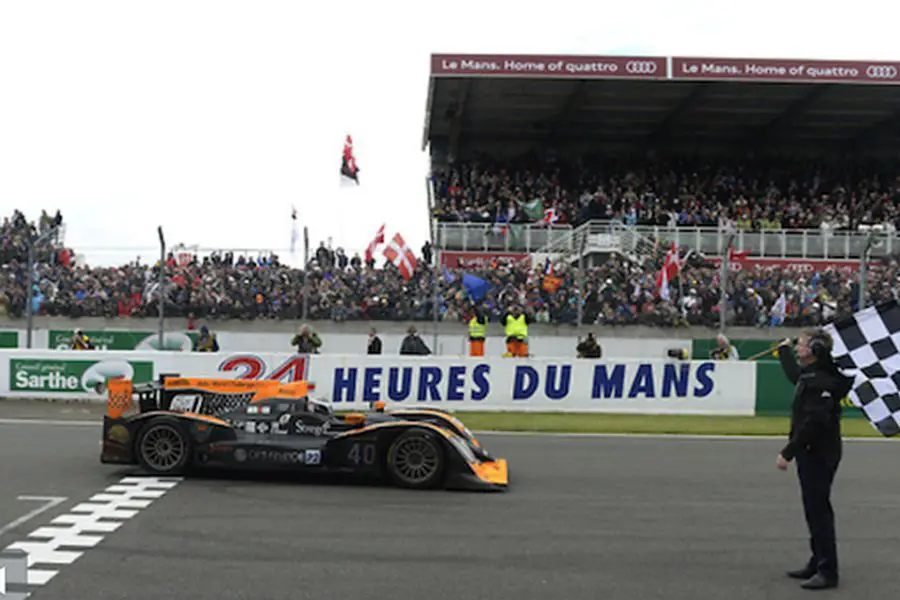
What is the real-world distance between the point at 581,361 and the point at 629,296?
5.22 metres

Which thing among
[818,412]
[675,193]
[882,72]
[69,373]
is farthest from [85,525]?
[882,72]

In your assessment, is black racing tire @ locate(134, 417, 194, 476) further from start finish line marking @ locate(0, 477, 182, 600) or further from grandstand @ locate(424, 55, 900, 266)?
grandstand @ locate(424, 55, 900, 266)

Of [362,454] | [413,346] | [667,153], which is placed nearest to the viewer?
[362,454]

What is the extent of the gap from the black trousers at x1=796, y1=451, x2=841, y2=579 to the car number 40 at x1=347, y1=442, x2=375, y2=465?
4082 mm

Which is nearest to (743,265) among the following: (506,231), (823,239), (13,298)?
(823,239)

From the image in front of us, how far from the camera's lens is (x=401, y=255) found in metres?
21.0

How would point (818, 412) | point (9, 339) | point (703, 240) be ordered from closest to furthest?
point (818, 412) → point (9, 339) → point (703, 240)

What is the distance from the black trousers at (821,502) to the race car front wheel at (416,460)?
365 cm

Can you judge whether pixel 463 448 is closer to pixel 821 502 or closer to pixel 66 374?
pixel 821 502

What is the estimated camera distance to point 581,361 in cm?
1612

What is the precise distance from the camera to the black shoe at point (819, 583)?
5.77 metres

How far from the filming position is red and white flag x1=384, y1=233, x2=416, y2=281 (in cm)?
2100

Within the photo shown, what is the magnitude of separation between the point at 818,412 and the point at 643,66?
25.5 meters

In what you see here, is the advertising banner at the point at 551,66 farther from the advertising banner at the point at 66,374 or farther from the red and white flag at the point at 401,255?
the advertising banner at the point at 66,374
